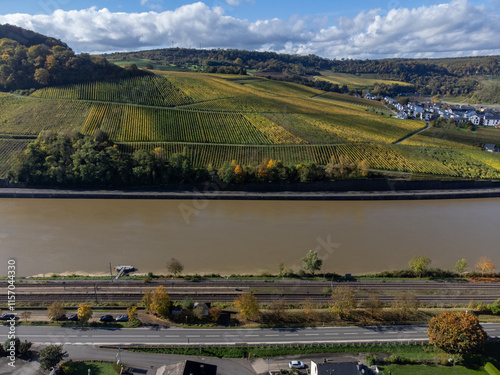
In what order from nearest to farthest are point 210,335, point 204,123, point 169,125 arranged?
point 210,335 < point 169,125 < point 204,123

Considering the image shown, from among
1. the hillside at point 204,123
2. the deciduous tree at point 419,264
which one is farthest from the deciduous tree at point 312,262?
the hillside at point 204,123

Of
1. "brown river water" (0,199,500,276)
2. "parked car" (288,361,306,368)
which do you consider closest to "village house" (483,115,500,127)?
"brown river water" (0,199,500,276)

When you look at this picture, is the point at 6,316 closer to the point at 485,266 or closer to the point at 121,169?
the point at 121,169

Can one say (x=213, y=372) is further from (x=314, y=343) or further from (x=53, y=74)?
(x=53, y=74)

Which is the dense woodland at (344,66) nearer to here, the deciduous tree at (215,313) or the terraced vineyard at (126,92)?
the terraced vineyard at (126,92)

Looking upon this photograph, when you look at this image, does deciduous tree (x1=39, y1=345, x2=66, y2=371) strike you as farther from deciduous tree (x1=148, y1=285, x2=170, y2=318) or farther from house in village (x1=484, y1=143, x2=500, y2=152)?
house in village (x1=484, y1=143, x2=500, y2=152)

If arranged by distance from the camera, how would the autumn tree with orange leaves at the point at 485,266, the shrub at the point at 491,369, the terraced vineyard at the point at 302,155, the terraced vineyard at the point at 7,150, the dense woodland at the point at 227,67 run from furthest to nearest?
the dense woodland at the point at 227,67
the terraced vineyard at the point at 302,155
the terraced vineyard at the point at 7,150
the autumn tree with orange leaves at the point at 485,266
the shrub at the point at 491,369

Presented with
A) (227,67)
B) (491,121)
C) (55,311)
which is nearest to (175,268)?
(55,311)
